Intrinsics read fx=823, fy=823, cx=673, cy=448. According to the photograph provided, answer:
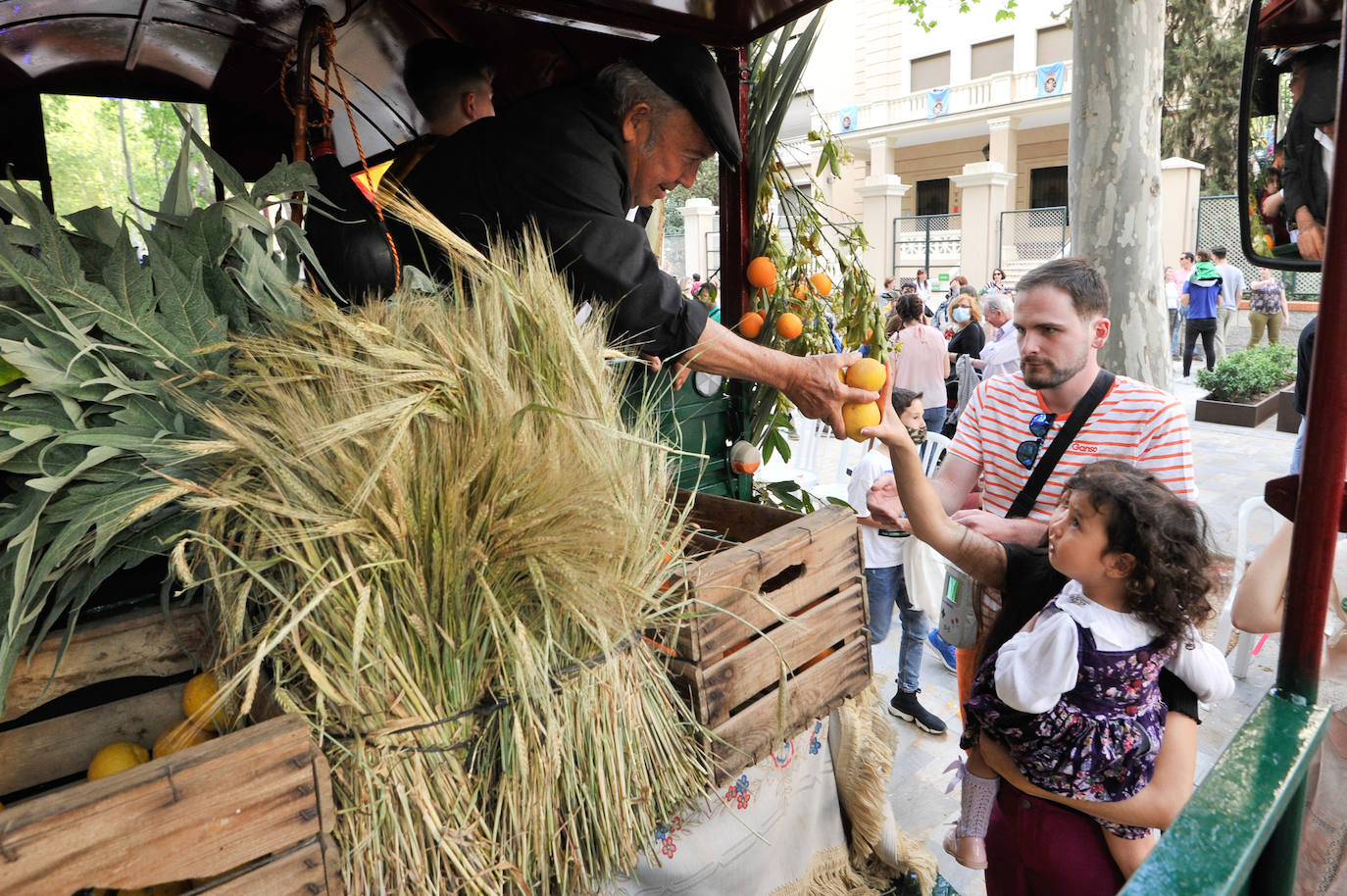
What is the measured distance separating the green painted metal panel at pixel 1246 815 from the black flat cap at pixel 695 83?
148 centimetres

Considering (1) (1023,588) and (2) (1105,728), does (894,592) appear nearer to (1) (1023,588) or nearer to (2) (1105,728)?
(1) (1023,588)

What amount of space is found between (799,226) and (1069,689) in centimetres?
145

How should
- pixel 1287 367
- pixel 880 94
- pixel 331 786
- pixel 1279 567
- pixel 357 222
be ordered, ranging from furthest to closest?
pixel 880 94, pixel 1287 367, pixel 1279 567, pixel 357 222, pixel 331 786

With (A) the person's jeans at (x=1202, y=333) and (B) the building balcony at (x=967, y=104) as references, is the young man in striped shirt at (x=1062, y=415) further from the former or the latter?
(B) the building balcony at (x=967, y=104)

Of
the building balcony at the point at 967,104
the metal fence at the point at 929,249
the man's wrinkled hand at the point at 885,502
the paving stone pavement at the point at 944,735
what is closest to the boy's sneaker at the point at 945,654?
the paving stone pavement at the point at 944,735

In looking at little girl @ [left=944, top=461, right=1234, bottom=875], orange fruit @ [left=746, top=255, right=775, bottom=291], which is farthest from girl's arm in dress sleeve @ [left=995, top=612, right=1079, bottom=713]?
orange fruit @ [left=746, top=255, right=775, bottom=291]

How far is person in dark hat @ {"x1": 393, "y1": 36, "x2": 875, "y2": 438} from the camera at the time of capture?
167 cm

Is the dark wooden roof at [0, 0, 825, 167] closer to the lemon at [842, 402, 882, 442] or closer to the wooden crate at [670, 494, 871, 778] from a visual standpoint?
the lemon at [842, 402, 882, 442]

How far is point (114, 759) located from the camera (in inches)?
39.2

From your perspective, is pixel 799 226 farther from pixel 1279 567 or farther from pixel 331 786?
pixel 331 786

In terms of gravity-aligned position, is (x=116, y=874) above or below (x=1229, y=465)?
above

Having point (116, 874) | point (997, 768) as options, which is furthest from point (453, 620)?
point (997, 768)

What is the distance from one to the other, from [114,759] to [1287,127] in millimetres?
1926

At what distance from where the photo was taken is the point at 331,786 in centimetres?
92
